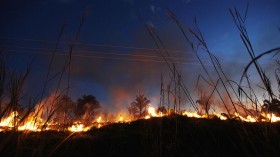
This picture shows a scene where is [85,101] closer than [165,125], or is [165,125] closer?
[165,125]

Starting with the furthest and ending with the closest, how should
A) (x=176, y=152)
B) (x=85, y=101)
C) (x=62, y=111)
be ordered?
(x=85, y=101)
(x=176, y=152)
(x=62, y=111)

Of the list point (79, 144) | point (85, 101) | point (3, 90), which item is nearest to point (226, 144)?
point (79, 144)

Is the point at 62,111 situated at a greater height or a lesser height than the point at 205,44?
lesser

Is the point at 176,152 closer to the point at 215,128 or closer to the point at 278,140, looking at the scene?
the point at 215,128

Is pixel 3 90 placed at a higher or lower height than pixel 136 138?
higher

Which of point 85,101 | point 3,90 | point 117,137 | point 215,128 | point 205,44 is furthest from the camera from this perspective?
point 85,101

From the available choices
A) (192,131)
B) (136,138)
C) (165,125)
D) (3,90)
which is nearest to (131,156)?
(136,138)

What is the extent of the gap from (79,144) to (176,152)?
2.47m

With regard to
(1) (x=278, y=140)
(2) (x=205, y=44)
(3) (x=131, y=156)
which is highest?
(2) (x=205, y=44)

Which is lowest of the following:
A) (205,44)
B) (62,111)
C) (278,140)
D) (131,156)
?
(131,156)

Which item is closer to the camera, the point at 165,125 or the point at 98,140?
the point at 98,140

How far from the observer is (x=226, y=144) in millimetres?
4109

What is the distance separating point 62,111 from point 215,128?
138 inches

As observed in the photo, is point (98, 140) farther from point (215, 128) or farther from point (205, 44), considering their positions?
point (205, 44)
